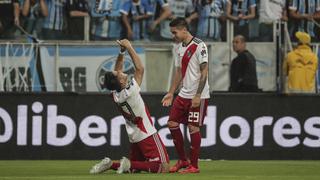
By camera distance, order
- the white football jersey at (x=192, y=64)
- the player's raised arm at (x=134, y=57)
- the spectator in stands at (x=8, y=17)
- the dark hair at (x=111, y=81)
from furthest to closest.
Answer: the spectator in stands at (x=8, y=17)
the white football jersey at (x=192, y=64)
the player's raised arm at (x=134, y=57)
the dark hair at (x=111, y=81)

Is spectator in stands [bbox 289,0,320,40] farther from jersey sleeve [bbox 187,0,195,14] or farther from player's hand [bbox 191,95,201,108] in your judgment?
player's hand [bbox 191,95,201,108]

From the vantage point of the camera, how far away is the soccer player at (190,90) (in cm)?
1353

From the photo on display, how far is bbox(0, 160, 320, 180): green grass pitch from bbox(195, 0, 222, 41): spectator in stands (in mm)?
3391

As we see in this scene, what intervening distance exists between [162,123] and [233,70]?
1.91 metres

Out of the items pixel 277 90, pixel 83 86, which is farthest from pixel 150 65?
pixel 277 90

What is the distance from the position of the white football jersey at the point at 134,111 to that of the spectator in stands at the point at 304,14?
7392 millimetres

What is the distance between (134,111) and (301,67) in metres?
6.55

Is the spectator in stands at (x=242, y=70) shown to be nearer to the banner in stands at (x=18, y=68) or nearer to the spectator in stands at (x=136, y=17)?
the spectator in stands at (x=136, y=17)

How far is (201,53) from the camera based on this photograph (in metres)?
13.5

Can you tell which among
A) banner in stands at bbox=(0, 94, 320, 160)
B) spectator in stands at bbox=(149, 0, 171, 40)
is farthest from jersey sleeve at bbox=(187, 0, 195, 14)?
banner in stands at bbox=(0, 94, 320, 160)

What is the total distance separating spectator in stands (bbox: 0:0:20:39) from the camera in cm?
1923

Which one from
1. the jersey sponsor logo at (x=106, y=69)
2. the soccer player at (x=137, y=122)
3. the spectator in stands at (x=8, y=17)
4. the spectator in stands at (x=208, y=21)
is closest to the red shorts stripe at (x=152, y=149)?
the soccer player at (x=137, y=122)

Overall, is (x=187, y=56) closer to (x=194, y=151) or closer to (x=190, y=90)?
(x=190, y=90)

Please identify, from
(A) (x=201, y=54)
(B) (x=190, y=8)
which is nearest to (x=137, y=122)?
(A) (x=201, y=54)
